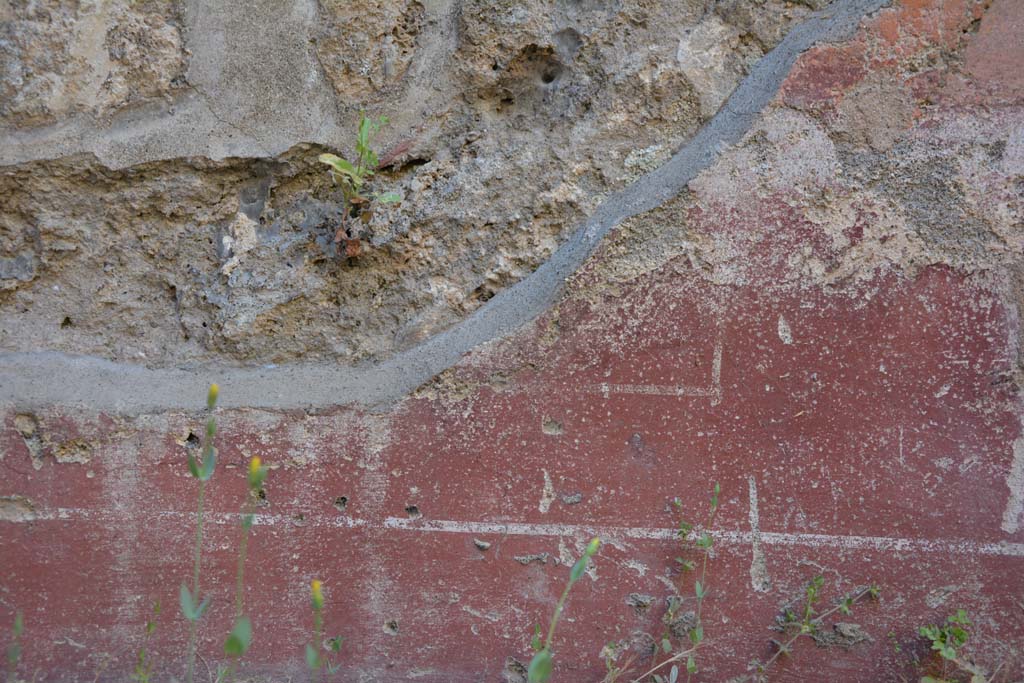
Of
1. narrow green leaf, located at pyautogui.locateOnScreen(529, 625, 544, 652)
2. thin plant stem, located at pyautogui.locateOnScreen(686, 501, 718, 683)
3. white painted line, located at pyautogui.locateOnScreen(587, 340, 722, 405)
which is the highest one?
white painted line, located at pyautogui.locateOnScreen(587, 340, 722, 405)

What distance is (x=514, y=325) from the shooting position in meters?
1.53

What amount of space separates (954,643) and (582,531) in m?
0.69

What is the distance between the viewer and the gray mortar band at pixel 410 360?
59.6 inches

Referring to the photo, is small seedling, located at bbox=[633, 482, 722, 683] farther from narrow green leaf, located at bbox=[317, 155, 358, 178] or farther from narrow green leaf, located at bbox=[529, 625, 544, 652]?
narrow green leaf, located at bbox=[317, 155, 358, 178]

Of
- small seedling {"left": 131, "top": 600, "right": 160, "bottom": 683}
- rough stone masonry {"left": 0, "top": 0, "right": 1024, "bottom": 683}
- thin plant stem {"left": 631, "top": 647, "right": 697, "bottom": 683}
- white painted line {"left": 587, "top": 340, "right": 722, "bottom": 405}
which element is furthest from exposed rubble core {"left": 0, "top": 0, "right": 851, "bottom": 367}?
thin plant stem {"left": 631, "top": 647, "right": 697, "bottom": 683}

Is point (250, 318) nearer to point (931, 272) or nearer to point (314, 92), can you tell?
point (314, 92)

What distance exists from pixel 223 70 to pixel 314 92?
18cm

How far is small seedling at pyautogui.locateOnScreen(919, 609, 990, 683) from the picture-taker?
4.75 ft

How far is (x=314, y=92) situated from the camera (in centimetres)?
160

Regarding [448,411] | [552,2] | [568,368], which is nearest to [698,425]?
[568,368]

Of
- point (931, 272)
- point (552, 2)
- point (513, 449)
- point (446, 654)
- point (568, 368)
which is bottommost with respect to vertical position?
point (446, 654)

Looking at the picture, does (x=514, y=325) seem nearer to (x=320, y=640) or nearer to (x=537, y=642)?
(x=537, y=642)

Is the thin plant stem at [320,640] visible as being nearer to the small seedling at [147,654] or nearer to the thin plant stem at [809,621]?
the small seedling at [147,654]

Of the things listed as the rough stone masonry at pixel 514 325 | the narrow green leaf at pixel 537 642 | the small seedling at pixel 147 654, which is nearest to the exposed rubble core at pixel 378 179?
the rough stone masonry at pixel 514 325
